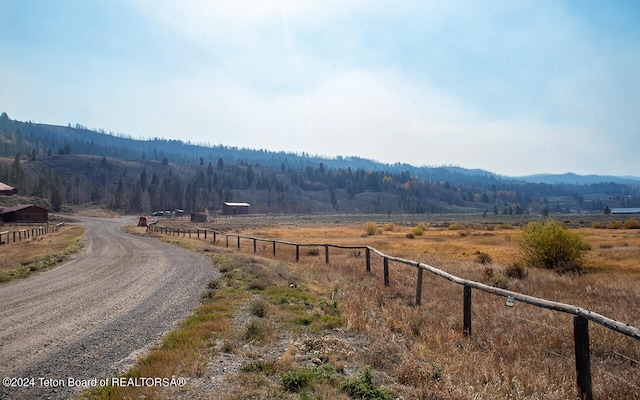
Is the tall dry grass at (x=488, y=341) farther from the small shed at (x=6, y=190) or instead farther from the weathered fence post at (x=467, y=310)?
the small shed at (x=6, y=190)

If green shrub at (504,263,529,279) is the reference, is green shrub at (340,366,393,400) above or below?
above

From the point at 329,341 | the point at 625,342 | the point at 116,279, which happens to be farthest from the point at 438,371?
the point at 116,279

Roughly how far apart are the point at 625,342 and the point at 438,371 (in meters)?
4.97

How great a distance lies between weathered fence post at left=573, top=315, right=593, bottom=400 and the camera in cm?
535

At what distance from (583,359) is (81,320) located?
33.6 feet

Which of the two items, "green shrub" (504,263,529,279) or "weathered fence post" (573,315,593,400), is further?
"green shrub" (504,263,529,279)

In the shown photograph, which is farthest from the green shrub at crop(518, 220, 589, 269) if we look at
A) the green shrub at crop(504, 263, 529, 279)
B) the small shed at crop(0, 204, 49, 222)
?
the small shed at crop(0, 204, 49, 222)

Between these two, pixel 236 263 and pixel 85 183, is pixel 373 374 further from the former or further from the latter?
pixel 85 183

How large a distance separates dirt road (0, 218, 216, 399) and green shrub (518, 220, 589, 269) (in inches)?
782

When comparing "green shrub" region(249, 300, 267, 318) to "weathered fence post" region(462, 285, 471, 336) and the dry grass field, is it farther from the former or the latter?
"weathered fence post" region(462, 285, 471, 336)

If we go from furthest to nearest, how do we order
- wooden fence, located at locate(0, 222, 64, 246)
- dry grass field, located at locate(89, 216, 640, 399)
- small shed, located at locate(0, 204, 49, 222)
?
small shed, located at locate(0, 204, 49, 222), wooden fence, located at locate(0, 222, 64, 246), dry grass field, located at locate(89, 216, 640, 399)

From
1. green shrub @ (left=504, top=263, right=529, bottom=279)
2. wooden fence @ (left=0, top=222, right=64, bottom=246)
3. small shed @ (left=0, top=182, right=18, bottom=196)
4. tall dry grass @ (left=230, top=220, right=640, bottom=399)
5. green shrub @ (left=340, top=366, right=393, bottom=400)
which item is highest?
small shed @ (left=0, top=182, right=18, bottom=196)

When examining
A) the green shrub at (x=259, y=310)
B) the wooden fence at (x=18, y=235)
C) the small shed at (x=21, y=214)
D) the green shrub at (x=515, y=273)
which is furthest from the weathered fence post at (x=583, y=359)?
the small shed at (x=21, y=214)

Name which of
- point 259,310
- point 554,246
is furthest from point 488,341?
point 554,246
